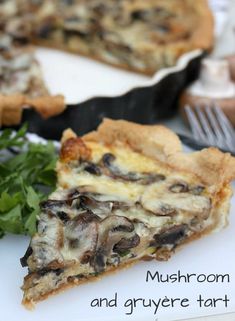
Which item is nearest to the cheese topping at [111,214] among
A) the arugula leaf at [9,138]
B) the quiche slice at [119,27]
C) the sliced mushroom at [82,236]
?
the sliced mushroom at [82,236]

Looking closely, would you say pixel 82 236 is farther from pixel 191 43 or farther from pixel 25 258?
pixel 191 43

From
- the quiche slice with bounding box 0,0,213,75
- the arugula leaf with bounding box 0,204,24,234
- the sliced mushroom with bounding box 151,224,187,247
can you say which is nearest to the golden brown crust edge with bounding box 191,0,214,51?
the quiche slice with bounding box 0,0,213,75

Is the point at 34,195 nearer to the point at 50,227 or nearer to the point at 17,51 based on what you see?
the point at 50,227

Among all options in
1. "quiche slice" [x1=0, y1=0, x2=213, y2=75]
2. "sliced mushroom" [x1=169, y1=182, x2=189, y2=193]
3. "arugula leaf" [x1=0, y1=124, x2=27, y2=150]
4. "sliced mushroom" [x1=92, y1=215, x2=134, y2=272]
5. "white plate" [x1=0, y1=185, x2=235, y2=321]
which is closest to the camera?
"white plate" [x1=0, y1=185, x2=235, y2=321]

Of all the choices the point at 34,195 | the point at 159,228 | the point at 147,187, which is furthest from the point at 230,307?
the point at 34,195

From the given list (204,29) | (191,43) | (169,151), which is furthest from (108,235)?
(204,29)

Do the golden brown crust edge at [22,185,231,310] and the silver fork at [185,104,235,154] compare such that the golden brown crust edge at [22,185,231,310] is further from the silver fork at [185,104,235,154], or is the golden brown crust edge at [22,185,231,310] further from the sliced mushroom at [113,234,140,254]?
the silver fork at [185,104,235,154]

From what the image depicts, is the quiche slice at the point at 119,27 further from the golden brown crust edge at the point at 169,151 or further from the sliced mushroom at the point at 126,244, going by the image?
the sliced mushroom at the point at 126,244
